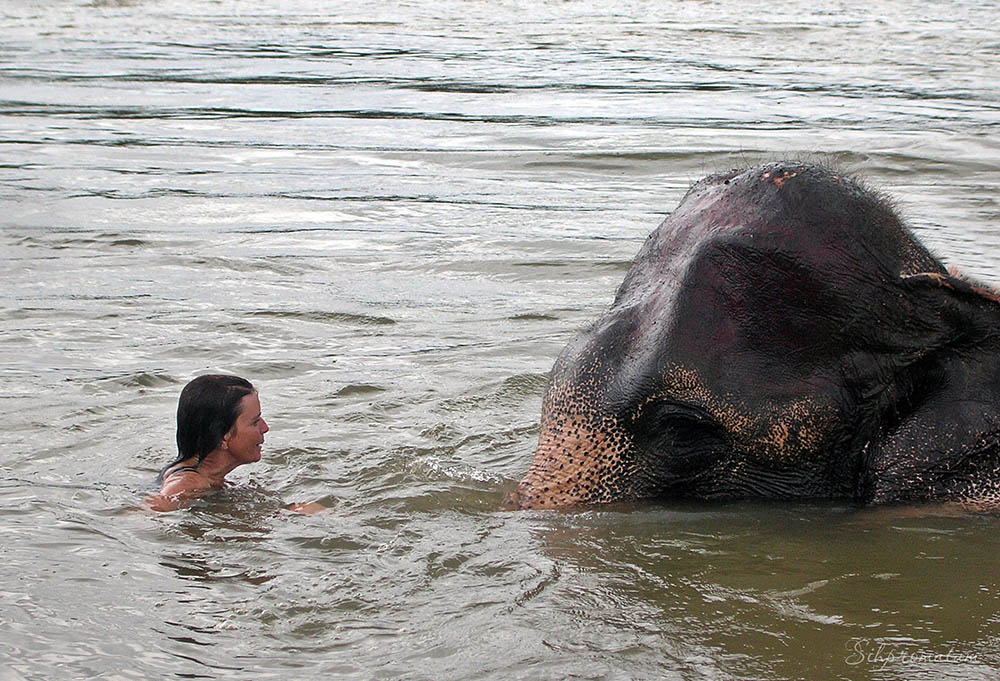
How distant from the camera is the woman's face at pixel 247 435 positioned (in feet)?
18.8

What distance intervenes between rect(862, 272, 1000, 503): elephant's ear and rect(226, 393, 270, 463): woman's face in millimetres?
2384

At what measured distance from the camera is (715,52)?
19.6 meters

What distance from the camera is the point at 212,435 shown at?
18.9 feet

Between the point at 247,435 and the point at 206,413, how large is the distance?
22cm

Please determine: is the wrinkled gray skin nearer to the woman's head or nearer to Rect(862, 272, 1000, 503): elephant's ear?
Rect(862, 272, 1000, 503): elephant's ear

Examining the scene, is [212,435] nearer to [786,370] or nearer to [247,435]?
[247,435]

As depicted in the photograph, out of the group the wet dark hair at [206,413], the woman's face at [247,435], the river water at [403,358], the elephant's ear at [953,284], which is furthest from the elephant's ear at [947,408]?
the wet dark hair at [206,413]

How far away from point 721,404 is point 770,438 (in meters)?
0.17

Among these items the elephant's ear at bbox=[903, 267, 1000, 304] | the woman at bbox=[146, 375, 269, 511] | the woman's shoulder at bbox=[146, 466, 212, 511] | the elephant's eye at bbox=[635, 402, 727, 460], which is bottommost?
the woman's shoulder at bbox=[146, 466, 212, 511]

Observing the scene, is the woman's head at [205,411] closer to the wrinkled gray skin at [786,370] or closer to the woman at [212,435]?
the woman at [212,435]

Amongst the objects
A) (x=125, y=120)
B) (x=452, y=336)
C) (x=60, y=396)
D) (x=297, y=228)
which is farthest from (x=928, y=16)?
(x=60, y=396)

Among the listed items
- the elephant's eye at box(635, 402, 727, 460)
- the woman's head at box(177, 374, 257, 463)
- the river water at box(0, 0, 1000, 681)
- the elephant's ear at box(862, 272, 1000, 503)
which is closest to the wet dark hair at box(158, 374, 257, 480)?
the woman's head at box(177, 374, 257, 463)

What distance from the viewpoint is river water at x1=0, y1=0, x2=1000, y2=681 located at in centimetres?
402

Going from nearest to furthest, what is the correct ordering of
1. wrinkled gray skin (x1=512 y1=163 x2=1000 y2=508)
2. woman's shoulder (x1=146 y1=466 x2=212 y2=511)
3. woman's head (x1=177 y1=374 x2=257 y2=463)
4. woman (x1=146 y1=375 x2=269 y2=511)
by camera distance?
wrinkled gray skin (x1=512 y1=163 x2=1000 y2=508), woman's shoulder (x1=146 y1=466 x2=212 y2=511), woman (x1=146 y1=375 x2=269 y2=511), woman's head (x1=177 y1=374 x2=257 y2=463)
